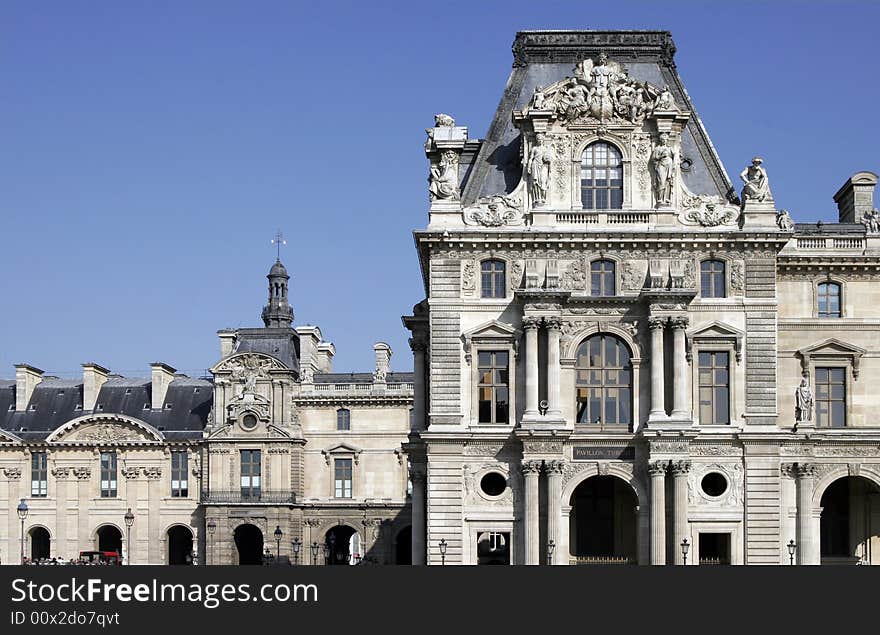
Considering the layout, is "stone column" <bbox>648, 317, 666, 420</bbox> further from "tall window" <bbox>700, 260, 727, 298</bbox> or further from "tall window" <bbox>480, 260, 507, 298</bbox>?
"tall window" <bbox>480, 260, 507, 298</bbox>

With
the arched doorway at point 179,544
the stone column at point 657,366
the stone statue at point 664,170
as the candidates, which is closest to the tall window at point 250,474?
the arched doorway at point 179,544

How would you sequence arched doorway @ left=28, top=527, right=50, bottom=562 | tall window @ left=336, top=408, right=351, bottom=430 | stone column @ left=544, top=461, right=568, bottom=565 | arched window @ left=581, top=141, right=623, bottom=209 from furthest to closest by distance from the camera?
arched doorway @ left=28, top=527, right=50, bottom=562 → tall window @ left=336, top=408, right=351, bottom=430 → arched window @ left=581, top=141, right=623, bottom=209 → stone column @ left=544, top=461, right=568, bottom=565

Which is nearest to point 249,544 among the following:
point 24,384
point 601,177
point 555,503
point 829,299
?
point 24,384

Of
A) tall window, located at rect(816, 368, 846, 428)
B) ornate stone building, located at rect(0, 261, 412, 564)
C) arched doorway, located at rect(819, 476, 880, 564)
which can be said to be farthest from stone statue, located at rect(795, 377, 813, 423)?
ornate stone building, located at rect(0, 261, 412, 564)

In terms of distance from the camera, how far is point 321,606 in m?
35.7

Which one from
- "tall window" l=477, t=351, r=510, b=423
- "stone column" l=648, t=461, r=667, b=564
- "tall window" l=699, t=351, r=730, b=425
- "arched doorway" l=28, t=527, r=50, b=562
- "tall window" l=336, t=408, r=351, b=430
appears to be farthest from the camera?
"arched doorway" l=28, t=527, r=50, b=562

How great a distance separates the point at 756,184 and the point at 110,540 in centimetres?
5476

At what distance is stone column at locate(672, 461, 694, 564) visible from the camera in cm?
5831

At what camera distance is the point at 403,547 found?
96250mm

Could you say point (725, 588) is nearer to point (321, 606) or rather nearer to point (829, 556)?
point (321, 606)

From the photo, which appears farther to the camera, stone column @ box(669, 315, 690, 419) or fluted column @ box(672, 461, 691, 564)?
stone column @ box(669, 315, 690, 419)

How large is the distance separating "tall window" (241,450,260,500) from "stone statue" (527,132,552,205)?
3960 cm

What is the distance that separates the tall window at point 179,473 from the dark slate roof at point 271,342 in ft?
24.3

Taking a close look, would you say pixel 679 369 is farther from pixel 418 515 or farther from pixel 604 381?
pixel 418 515
